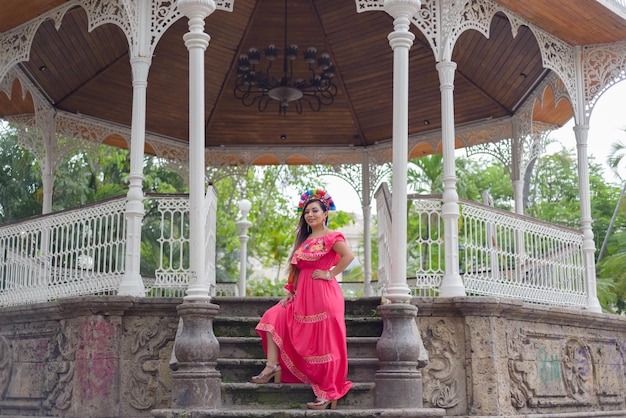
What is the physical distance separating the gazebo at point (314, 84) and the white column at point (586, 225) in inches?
0.9

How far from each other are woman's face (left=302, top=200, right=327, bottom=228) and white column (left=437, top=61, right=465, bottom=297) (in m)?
1.83

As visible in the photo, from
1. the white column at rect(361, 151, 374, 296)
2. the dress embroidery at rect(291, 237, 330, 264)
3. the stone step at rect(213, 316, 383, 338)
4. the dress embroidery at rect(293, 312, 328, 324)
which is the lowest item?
the stone step at rect(213, 316, 383, 338)

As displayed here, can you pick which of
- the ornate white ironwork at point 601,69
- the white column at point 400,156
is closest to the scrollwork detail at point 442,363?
the white column at point 400,156

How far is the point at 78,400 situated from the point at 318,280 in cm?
268

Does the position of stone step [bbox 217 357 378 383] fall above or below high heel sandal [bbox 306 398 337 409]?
above

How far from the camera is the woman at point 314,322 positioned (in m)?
6.49

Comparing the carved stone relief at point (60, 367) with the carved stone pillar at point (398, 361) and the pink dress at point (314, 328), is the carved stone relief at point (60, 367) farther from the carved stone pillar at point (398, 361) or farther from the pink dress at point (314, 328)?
the carved stone pillar at point (398, 361)

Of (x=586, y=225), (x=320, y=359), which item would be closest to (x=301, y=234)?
(x=320, y=359)

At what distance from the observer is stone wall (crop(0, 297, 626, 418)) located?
7.50 m

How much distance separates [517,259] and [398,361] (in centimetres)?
320

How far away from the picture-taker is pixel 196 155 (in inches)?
285

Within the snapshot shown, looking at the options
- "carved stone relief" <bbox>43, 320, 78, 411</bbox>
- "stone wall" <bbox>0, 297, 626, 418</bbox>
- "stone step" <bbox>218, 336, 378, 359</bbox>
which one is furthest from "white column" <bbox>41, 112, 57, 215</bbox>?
"stone step" <bbox>218, 336, 378, 359</bbox>

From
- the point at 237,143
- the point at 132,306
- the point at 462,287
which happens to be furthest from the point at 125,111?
the point at 462,287

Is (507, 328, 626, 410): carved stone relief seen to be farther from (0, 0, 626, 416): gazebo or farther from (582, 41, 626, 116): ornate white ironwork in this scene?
(582, 41, 626, 116): ornate white ironwork
